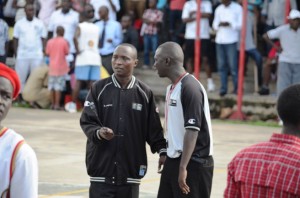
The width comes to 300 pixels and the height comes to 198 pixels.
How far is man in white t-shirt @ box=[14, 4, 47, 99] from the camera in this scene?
19.4m

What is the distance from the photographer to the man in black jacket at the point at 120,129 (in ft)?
23.5

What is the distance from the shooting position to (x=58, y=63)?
18.7m

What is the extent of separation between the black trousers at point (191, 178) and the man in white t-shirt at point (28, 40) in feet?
42.2

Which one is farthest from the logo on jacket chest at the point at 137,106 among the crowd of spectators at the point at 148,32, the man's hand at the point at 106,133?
the crowd of spectators at the point at 148,32

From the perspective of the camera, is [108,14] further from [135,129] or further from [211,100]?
[135,129]

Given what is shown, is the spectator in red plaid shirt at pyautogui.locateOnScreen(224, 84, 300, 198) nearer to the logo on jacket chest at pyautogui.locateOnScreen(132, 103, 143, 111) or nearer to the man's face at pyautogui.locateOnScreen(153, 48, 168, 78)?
the man's face at pyautogui.locateOnScreen(153, 48, 168, 78)

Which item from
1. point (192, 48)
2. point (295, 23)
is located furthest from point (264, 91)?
point (295, 23)

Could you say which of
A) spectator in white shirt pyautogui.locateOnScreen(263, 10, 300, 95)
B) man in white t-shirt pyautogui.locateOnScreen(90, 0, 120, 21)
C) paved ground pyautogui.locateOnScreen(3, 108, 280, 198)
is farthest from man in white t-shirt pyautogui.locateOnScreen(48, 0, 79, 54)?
spectator in white shirt pyautogui.locateOnScreen(263, 10, 300, 95)

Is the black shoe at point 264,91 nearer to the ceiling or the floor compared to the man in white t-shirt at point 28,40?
nearer to the floor

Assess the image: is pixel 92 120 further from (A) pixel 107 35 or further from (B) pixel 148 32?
(B) pixel 148 32

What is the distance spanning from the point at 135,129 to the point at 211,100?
1155 cm

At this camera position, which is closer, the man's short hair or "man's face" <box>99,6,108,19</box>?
the man's short hair

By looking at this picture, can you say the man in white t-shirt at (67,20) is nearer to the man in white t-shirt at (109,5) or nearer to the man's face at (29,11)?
the man's face at (29,11)

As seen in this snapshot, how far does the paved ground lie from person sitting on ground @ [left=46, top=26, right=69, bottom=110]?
50cm
